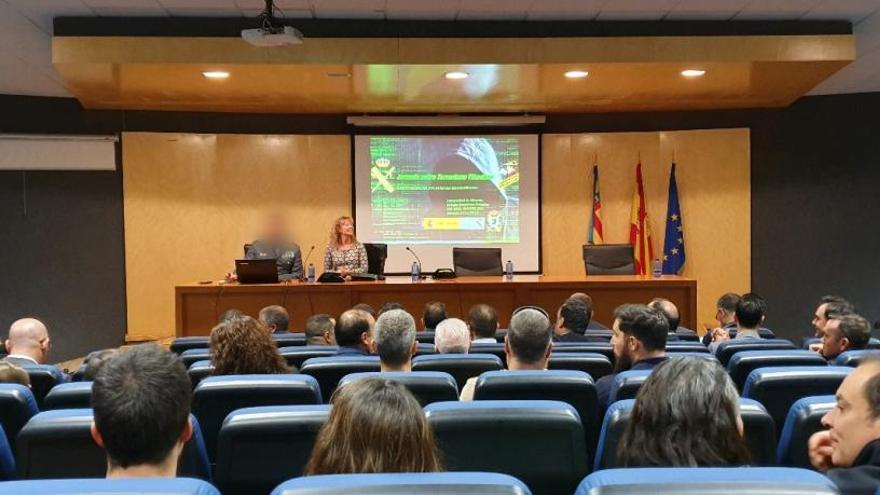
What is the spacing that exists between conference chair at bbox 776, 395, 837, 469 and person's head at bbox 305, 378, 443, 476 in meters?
1.10

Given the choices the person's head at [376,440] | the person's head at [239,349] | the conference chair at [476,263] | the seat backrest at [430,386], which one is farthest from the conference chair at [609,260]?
the person's head at [376,440]

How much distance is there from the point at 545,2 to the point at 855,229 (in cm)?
546

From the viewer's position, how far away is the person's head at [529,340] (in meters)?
3.27

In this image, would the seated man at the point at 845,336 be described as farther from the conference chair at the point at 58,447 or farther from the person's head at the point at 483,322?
A: the conference chair at the point at 58,447

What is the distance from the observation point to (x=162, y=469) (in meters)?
1.61

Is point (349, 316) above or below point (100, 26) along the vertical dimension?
below

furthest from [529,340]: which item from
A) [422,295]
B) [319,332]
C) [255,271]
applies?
[255,271]

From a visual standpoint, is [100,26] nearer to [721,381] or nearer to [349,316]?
[349,316]

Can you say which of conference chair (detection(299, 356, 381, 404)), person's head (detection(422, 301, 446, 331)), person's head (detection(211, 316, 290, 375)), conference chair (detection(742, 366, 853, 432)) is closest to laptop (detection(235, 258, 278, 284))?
person's head (detection(422, 301, 446, 331))

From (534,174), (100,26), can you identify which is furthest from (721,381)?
(534,174)

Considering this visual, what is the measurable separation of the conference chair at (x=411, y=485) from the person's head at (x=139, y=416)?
44 cm

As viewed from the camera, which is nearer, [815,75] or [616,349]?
[616,349]

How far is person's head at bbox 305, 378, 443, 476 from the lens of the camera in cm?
161

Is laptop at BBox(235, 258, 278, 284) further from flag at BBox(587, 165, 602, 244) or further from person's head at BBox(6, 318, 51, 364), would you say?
flag at BBox(587, 165, 602, 244)
